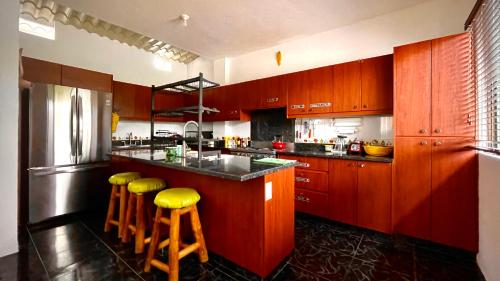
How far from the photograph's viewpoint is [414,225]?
6.98ft

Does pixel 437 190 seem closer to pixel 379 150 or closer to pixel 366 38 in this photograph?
pixel 379 150

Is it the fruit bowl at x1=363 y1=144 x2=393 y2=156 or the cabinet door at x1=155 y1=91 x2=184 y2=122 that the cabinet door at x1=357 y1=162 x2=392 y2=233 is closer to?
the fruit bowl at x1=363 y1=144 x2=393 y2=156

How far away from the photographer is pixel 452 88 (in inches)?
77.7

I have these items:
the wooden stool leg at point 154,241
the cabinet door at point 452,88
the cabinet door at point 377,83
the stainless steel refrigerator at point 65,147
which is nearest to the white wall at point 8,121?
the stainless steel refrigerator at point 65,147

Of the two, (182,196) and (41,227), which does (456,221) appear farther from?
(41,227)

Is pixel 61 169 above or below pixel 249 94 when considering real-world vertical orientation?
below

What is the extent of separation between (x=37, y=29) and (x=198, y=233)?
4.11 meters

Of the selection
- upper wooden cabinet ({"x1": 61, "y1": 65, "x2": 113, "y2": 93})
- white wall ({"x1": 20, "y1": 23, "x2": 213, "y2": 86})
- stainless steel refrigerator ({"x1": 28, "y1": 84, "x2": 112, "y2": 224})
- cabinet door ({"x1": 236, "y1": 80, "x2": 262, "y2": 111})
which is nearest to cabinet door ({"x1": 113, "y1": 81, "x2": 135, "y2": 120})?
upper wooden cabinet ({"x1": 61, "y1": 65, "x2": 113, "y2": 93})

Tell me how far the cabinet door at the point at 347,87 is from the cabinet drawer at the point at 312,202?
3.97ft

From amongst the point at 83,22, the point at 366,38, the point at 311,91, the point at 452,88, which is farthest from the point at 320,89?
the point at 83,22

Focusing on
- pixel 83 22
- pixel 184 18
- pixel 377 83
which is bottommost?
pixel 377 83

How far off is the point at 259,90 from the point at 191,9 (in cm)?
162

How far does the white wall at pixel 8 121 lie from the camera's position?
1947 mm

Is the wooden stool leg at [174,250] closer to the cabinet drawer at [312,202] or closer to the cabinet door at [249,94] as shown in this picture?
the cabinet drawer at [312,202]
